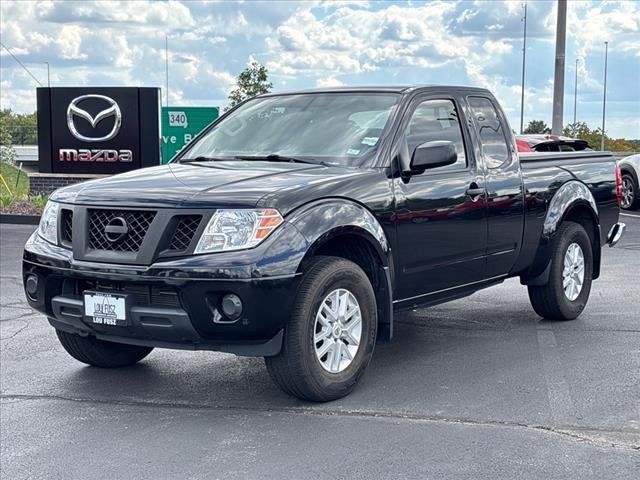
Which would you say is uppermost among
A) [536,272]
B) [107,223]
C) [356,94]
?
[356,94]

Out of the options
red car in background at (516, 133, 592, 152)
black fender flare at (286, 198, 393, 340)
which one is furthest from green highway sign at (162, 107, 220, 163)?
black fender flare at (286, 198, 393, 340)

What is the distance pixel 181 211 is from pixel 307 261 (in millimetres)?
763

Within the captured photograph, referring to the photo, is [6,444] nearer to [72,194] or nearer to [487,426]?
[72,194]

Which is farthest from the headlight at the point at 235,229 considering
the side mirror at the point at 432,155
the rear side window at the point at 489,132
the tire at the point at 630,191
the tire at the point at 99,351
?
the tire at the point at 630,191

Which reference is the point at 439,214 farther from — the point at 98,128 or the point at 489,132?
the point at 98,128

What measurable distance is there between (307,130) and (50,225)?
1828mm

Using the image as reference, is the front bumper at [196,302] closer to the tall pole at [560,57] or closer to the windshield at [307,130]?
the windshield at [307,130]

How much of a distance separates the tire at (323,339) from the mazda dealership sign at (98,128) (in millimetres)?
14989

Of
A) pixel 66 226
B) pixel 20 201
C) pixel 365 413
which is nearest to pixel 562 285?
pixel 365 413

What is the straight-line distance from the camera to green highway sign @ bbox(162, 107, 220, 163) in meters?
20.4

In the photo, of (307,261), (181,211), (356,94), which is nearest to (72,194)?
(181,211)

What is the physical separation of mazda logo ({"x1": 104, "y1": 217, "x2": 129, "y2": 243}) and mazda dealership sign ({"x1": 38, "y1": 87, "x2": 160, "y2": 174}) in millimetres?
14932

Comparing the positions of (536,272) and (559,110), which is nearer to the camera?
(536,272)

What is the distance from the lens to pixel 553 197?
25.2 feet
